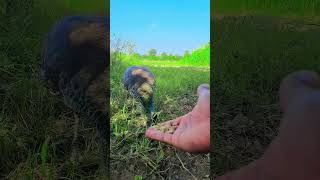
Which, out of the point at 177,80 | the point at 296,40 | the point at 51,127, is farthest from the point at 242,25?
the point at 51,127

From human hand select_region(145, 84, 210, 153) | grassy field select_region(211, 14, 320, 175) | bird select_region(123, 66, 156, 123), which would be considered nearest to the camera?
grassy field select_region(211, 14, 320, 175)

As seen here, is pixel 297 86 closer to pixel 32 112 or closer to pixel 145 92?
pixel 145 92

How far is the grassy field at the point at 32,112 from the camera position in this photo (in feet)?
7.89

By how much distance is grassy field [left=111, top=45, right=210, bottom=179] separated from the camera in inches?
113

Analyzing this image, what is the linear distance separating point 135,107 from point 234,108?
63 centimetres

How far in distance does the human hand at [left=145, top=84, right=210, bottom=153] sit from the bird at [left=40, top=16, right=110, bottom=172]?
42 centimetres

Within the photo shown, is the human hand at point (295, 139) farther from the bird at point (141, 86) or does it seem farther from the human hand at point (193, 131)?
the bird at point (141, 86)

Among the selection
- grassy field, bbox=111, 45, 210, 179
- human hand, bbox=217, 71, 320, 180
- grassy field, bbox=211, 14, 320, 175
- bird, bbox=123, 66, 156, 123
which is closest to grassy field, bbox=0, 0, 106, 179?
grassy field, bbox=111, 45, 210, 179

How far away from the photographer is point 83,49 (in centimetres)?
255

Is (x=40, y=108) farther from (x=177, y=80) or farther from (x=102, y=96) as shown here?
(x=177, y=80)

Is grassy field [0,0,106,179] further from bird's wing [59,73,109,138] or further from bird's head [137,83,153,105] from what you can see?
bird's head [137,83,153,105]

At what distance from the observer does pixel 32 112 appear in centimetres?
245

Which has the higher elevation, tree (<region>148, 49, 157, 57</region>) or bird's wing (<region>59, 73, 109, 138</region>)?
tree (<region>148, 49, 157, 57</region>)

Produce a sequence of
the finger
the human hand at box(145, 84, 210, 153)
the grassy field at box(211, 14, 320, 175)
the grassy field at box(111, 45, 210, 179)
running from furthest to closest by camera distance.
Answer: the grassy field at box(111, 45, 210, 179), the human hand at box(145, 84, 210, 153), the grassy field at box(211, 14, 320, 175), the finger
